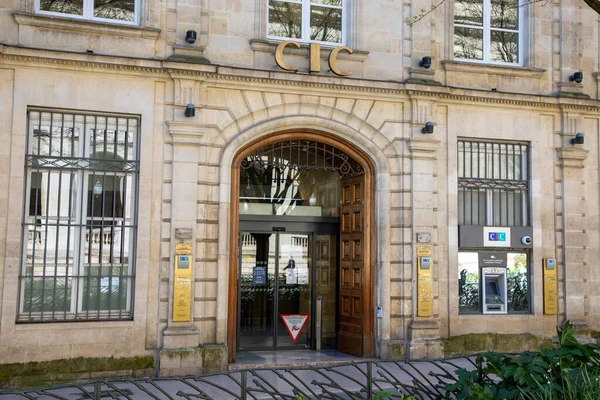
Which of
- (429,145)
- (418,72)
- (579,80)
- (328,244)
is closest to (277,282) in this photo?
(328,244)

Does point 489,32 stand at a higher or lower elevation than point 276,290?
higher

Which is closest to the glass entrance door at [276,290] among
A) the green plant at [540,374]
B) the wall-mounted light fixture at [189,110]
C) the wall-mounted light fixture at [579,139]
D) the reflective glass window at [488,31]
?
the wall-mounted light fixture at [189,110]

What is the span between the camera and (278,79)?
38.4 feet

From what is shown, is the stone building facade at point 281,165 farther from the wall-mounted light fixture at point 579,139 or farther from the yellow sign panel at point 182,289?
the wall-mounted light fixture at point 579,139

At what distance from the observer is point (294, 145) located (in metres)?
12.6

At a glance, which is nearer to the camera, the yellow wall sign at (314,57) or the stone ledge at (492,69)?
the yellow wall sign at (314,57)

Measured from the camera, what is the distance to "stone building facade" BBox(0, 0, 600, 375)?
10.6 metres

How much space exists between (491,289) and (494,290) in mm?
71

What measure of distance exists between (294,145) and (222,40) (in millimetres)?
2310

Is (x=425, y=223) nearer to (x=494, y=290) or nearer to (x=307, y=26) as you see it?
(x=494, y=290)

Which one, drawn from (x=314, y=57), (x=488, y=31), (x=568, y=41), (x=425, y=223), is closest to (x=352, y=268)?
(x=425, y=223)

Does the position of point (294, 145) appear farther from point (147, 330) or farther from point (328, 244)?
point (147, 330)

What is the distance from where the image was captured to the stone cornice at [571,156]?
13258mm

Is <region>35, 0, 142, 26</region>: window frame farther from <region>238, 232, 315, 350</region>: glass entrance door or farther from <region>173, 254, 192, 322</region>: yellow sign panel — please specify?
<region>238, 232, 315, 350</region>: glass entrance door
